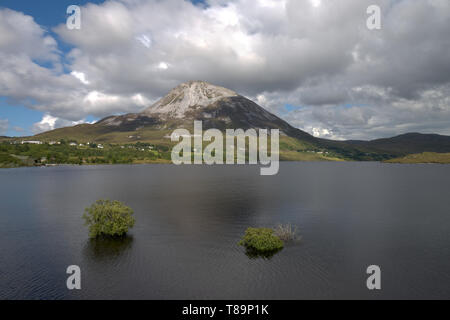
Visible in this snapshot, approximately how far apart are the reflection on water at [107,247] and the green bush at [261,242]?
21380 millimetres

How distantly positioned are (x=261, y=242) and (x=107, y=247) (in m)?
27.8

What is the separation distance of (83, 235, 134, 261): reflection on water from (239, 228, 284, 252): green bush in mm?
21380

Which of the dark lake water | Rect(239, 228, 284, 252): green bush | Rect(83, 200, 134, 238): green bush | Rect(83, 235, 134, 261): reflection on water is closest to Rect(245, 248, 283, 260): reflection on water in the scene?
Rect(239, 228, 284, 252): green bush

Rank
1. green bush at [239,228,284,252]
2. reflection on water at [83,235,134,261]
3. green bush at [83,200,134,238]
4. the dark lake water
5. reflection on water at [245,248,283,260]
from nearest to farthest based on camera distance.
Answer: the dark lake water → reflection on water at [245,248,283,260] → reflection on water at [83,235,134,261] → green bush at [239,228,284,252] → green bush at [83,200,134,238]

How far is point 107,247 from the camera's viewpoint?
48.4 meters

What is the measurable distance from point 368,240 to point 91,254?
51588 mm

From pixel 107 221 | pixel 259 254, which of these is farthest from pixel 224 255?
pixel 107 221

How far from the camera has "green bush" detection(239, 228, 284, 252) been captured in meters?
46.4

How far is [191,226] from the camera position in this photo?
63.6 meters

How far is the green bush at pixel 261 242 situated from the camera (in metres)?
46.4

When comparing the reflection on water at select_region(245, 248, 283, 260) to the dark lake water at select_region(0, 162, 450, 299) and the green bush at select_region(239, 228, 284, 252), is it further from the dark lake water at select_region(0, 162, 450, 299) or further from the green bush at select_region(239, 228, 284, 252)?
the dark lake water at select_region(0, 162, 450, 299)

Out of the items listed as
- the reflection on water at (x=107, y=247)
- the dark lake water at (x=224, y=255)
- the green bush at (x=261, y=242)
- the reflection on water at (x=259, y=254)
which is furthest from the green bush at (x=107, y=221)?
the reflection on water at (x=259, y=254)
